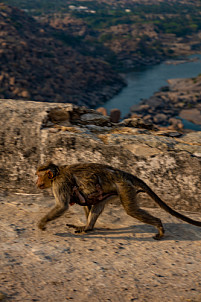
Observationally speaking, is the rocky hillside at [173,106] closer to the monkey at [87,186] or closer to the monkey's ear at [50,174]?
the monkey at [87,186]

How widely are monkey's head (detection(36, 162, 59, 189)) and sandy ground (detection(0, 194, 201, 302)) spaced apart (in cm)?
79

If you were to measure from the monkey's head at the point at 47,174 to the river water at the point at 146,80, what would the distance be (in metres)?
45.1

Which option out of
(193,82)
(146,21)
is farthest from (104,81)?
(146,21)

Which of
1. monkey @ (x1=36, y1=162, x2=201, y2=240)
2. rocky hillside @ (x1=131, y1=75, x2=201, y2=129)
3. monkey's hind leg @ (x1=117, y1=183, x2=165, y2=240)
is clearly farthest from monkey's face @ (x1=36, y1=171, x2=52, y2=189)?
rocky hillside @ (x1=131, y1=75, x2=201, y2=129)

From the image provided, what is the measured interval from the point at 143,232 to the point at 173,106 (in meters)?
50.2

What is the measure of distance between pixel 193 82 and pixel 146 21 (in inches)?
2251

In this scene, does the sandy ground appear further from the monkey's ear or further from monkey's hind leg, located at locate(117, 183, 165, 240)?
the monkey's ear

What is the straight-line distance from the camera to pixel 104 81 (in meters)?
64.1

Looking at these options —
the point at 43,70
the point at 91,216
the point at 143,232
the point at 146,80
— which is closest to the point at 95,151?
the point at 91,216

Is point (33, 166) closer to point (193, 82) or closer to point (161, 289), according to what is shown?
point (161, 289)

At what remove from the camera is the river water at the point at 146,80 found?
5678 centimetres

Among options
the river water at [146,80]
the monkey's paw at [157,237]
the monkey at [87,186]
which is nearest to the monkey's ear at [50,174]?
the monkey at [87,186]

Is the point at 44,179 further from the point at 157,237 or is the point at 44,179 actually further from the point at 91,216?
the point at 157,237

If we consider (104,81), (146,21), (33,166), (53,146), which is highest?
(146,21)
